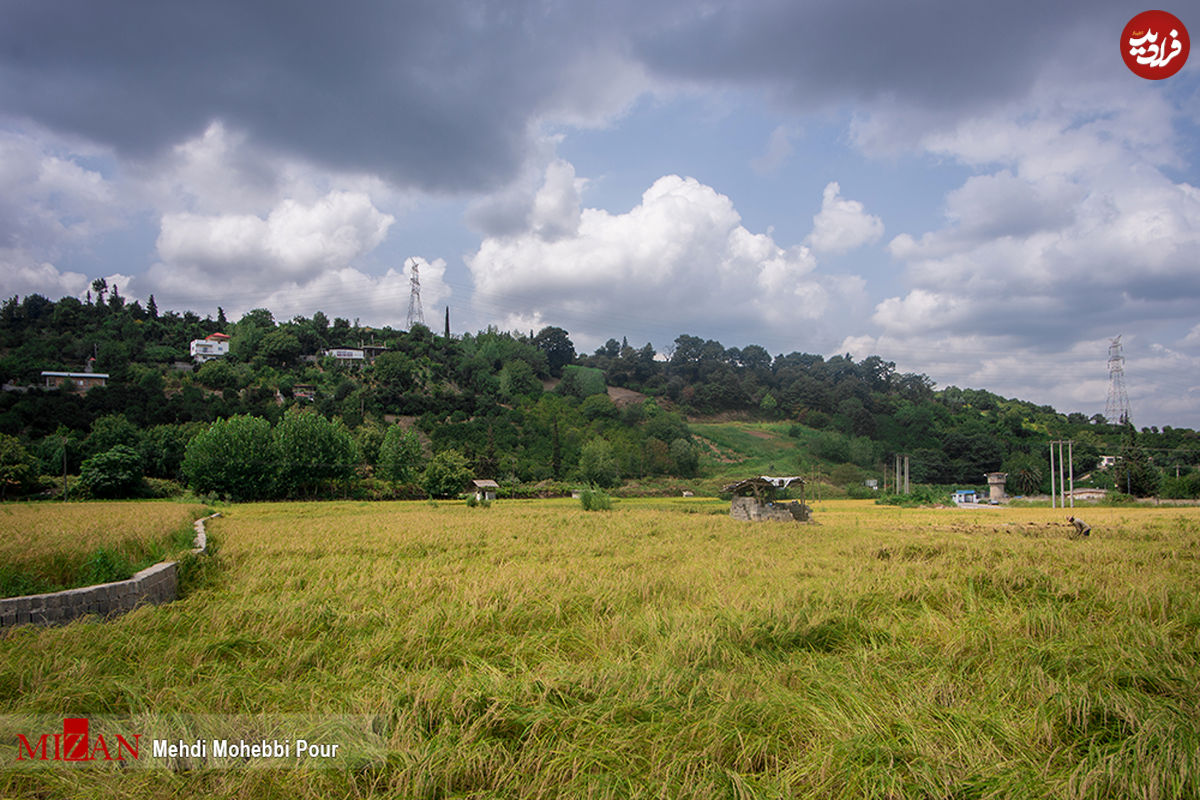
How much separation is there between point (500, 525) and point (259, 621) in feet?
48.4

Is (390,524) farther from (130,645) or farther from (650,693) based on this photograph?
(650,693)

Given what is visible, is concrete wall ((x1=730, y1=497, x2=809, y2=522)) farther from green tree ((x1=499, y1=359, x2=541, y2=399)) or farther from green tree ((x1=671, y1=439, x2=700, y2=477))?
green tree ((x1=499, y1=359, x2=541, y2=399))

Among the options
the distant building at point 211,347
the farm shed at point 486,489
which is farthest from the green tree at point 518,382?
the farm shed at point 486,489

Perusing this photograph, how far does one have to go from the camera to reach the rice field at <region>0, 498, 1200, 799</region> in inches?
148

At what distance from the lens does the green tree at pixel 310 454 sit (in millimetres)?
49469

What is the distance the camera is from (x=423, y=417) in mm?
78438

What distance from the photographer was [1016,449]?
303 feet

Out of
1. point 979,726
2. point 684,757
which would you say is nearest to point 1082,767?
point 979,726

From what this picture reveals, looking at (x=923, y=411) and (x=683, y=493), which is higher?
(x=923, y=411)

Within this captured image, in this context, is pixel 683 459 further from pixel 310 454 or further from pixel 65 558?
pixel 65 558

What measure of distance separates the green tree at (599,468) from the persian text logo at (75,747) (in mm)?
61035

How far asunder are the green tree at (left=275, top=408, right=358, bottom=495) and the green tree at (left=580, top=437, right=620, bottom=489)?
24.4 metres

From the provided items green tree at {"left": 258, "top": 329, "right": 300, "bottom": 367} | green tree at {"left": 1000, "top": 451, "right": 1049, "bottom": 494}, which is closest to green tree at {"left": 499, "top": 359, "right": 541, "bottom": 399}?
green tree at {"left": 258, "top": 329, "right": 300, "bottom": 367}

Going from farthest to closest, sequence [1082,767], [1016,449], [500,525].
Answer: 1. [1016,449]
2. [500,525]
3. [1082,767]
